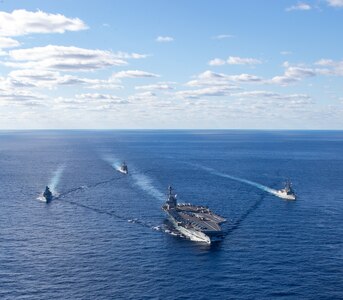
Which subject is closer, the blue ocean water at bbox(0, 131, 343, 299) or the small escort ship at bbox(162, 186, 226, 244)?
the blue ocean water at bbox(0, 131, 343, 299)

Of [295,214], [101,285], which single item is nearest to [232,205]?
[295,214]

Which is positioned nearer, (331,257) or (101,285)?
(101,285)

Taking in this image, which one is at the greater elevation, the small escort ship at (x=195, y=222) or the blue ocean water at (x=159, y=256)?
the small escort ship at (x=195, y=222)

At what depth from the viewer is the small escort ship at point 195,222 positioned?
145 meters

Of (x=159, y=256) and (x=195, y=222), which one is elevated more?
(x=195, y=222)

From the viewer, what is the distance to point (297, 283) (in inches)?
4353

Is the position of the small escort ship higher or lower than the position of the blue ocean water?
higher

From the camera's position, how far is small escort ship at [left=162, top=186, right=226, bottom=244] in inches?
5699

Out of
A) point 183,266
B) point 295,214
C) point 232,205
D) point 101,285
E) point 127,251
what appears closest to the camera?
point 101,285

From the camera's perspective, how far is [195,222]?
15712 centimetres

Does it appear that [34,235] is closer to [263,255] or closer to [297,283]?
[263,255]

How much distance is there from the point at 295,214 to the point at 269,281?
246 ft

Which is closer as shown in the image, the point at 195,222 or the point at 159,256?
the point at 159,256

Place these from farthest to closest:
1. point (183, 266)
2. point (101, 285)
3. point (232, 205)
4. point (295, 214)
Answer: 1. point (232, 205)
2. point (295, 214)
3. point (183, 266)
4. point (101, 285)
